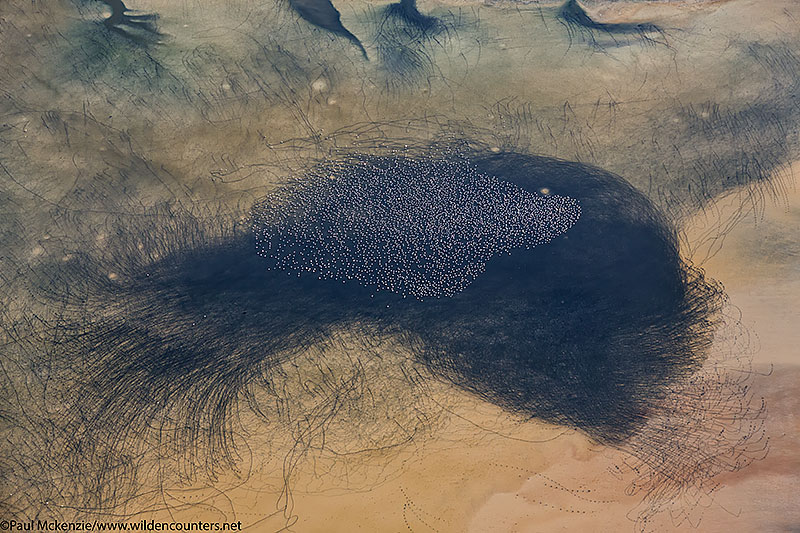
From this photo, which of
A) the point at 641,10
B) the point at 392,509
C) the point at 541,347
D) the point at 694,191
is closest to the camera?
the point at 392,509

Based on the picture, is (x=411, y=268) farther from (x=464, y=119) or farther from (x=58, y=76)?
(x=58, y=76)

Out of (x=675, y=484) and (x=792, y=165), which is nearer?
(x=675, y=484)

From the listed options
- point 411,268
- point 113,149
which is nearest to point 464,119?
point 411,268

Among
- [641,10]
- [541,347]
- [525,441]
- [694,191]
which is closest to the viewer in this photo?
[525,441]

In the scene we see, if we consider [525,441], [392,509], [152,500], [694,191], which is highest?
[694,191]

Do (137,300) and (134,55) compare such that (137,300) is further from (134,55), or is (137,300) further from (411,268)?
(134,55)

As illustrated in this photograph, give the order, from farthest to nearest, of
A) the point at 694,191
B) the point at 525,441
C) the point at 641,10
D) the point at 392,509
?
the point at 641,10
the point at 694,191
the point at 525,441
the point at 392,509

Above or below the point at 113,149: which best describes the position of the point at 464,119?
above

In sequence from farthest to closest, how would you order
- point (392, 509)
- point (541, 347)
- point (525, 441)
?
point (541, 347) < point (525, 441) < point (392, 509)

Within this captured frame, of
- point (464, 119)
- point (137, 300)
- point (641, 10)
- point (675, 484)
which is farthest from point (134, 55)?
point (675, 484)
